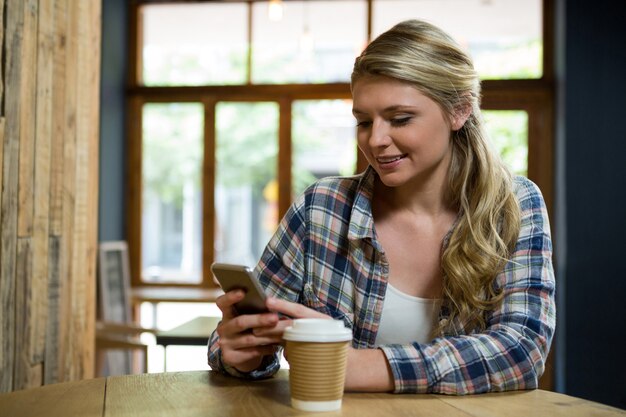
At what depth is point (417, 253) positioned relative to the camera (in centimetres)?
170

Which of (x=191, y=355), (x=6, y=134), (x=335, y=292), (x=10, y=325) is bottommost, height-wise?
(x=191, y=355)

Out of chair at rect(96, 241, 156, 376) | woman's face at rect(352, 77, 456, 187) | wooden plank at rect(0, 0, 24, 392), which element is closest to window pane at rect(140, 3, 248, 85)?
chair at rect(96, 241, 156, 376)

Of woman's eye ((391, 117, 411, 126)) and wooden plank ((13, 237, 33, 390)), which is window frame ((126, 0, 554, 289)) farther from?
woman's eye ((391, 117, 411, 126))

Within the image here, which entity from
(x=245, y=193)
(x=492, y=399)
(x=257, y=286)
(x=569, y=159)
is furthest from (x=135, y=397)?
(x=245, y=193)

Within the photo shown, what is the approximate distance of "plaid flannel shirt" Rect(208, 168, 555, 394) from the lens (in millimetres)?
1367

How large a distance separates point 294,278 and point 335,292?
91 mm

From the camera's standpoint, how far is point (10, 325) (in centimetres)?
226

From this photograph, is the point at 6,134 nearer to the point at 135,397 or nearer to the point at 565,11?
the point at 135,397

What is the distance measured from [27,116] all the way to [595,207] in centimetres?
407

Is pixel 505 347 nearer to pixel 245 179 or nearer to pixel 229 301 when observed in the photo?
pixel 229 301

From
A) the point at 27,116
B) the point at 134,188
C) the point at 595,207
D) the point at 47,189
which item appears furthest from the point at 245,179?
the point at 27,116

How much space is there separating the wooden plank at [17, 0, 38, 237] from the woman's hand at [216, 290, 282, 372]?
Result: 1087mm

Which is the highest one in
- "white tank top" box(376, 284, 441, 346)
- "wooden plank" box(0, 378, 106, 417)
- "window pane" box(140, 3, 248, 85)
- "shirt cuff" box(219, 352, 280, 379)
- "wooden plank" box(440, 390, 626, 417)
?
"window pane" box(140, 3, 248, 85)

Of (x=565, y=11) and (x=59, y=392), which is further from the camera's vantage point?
(x=565, y=11)
